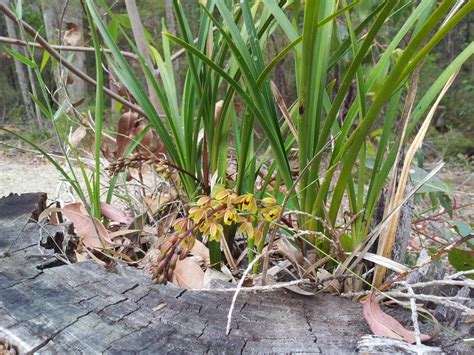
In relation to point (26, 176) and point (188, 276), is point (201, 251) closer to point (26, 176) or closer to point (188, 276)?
point (188, 276)

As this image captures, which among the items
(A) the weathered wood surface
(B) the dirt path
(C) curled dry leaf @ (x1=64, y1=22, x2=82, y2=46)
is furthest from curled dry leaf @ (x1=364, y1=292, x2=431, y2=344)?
(B) the dirt path

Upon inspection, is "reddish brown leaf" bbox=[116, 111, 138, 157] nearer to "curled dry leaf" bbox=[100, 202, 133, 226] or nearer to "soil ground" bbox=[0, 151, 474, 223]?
"curled dry leaf" bbox=[100, 202, 133, 226]

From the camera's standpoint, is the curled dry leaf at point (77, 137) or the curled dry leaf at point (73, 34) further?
the curled dry leaf at point (73, 34)

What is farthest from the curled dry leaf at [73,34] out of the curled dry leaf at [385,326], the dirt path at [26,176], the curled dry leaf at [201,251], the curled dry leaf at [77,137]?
the dirt path at [26,176]

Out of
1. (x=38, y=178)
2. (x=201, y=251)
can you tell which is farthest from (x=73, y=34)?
(x=38, y=178)

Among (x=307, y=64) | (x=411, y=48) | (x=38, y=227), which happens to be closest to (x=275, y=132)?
(x=307, y=64)

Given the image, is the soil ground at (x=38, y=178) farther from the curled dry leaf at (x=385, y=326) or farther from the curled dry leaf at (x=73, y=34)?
the curled dry leaf at (x=385, y=326)

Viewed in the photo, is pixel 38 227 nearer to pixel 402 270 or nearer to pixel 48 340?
pixel 48 340
